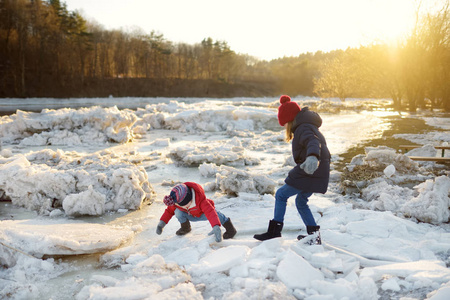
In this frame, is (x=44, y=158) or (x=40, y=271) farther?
(x=44, y=158)

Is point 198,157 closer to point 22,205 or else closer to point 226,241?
point 22,205

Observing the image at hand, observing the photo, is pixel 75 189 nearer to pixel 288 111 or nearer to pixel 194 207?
pixel 194 207

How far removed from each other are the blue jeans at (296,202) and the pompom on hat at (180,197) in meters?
0.84

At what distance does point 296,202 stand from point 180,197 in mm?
1092

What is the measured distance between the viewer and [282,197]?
10.6ft

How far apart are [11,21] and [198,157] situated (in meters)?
45.2

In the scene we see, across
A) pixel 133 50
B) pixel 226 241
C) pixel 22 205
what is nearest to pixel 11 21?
pixel 133 50

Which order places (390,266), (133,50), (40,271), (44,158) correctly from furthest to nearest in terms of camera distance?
(133,50) < (44,158) < (40,271) < (390,266)

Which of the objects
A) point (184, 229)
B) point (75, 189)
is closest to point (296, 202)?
point (184, 229)

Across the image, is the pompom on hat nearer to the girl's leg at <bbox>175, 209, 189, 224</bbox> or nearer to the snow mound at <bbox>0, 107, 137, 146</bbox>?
the girl's leg at <bbox>175, 209, 189, 224</bbox>

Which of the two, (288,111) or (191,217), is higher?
(288,111)

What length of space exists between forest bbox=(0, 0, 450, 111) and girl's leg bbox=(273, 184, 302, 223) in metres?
22.0

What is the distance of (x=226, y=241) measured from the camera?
3.30 meters

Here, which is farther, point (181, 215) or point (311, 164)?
point (181, 215)
